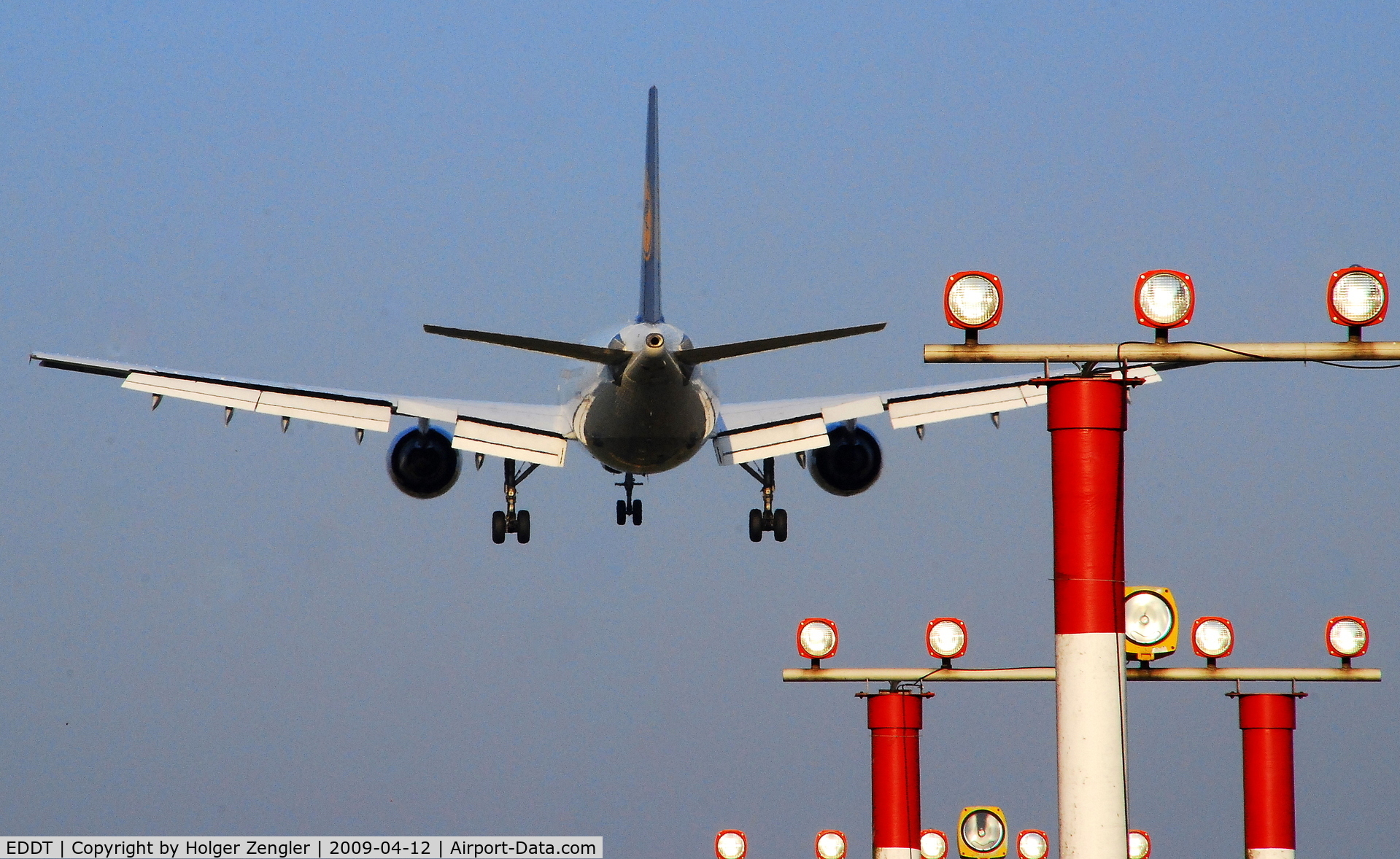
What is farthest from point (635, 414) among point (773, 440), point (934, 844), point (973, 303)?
point (973, 303)

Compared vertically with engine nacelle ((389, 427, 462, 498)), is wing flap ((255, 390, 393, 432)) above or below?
above

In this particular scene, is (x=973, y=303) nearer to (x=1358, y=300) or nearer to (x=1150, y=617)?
(x=1358, y=300)

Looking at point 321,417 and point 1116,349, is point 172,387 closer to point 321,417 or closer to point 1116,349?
point 321,417

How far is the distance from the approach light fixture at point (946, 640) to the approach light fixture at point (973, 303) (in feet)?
60.8

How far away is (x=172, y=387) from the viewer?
43125 millimetres

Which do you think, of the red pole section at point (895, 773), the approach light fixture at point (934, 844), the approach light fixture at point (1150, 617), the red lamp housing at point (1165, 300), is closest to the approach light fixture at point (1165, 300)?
the red lamp housing at point (1165, 300)

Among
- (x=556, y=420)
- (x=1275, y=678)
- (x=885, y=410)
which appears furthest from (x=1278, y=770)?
(x=556, y=420)

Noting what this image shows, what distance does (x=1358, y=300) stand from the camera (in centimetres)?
1734

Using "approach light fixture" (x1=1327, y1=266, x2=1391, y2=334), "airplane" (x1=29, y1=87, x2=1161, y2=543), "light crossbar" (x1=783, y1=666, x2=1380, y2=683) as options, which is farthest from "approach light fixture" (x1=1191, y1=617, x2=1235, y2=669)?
"approach light fixture" (x1=1327, y1=266, x2=1391, y2=334)

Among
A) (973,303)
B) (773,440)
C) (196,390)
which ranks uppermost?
(196,390)

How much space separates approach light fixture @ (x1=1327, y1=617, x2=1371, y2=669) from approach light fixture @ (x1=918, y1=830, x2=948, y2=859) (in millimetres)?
12264

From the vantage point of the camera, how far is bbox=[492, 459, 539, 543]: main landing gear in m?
49.6

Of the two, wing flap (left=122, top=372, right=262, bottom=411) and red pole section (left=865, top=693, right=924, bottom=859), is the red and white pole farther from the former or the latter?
wing flap (left=122, top=372, right=262, bottom=411)

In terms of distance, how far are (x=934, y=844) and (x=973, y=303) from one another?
28.4 metres
